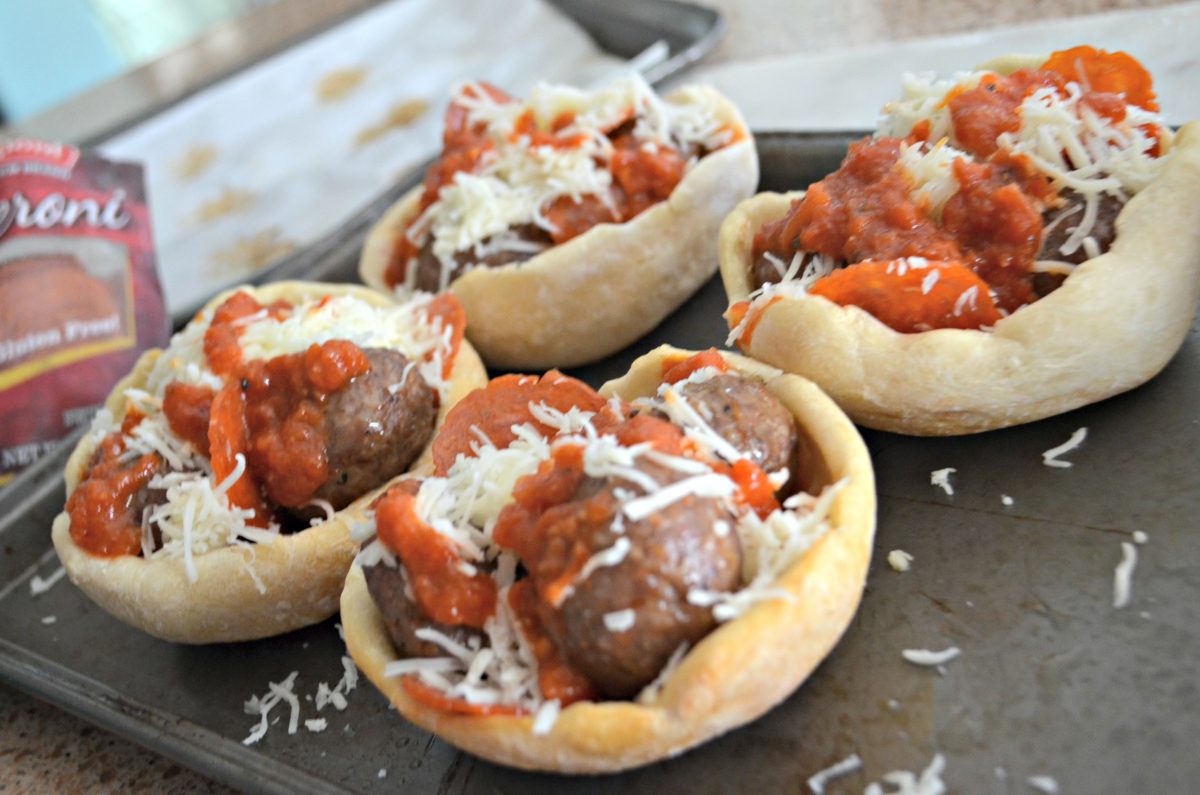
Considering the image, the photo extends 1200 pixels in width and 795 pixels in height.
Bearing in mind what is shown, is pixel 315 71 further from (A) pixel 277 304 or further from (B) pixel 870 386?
(B) pixel 870 386

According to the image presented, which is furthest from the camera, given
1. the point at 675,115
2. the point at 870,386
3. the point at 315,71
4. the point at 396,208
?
the point at 315,71

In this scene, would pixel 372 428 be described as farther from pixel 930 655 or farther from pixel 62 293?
pixel 62 293

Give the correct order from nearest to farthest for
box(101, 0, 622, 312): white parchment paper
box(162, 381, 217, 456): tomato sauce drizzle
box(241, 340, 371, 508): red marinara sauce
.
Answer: box(241, 340, 371, 508): red marinara sauce, box(162, 381, 217, 456): tomato sauce drizzle, box(101, 0, 622, 312): white parchment paper

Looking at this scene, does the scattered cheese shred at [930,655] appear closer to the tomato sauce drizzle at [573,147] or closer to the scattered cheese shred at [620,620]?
the scattered cheese shred at [620,620]

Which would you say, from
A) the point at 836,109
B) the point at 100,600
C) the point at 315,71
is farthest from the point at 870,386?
the point at 315,71

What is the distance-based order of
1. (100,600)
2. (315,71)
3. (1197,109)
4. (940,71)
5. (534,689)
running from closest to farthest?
1. (534,689)
2. (100,600)
3. (1197,109)
4. (940,71)
5. (315,71)

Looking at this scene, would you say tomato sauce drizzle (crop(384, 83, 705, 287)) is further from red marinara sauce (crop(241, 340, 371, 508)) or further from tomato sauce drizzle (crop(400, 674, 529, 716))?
tomato sauce drizzle (crop(400, 674, 529, 716))

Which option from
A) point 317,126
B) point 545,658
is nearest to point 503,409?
point 545,658

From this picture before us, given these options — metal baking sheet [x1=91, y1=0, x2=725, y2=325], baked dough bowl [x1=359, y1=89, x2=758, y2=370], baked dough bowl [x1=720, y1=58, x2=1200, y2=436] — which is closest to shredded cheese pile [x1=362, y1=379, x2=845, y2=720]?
baked dough bowl [x1=720, y1=58, x2=1200, y2=436]
